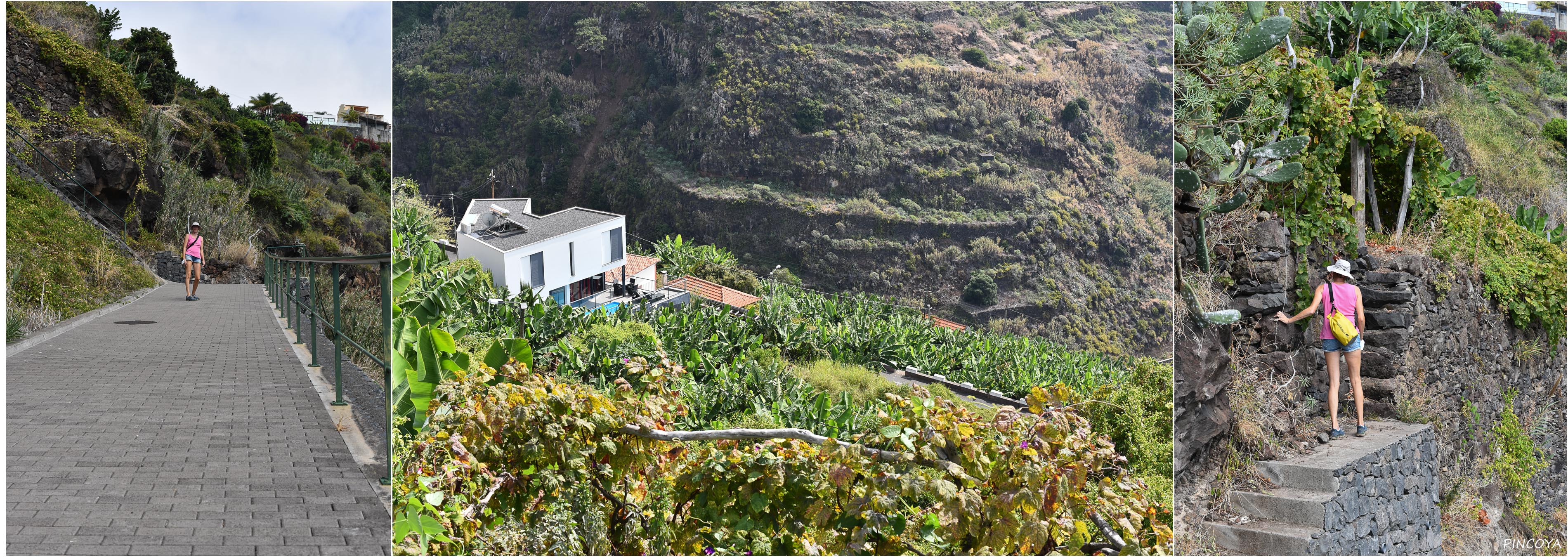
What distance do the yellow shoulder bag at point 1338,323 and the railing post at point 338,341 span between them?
13.8 feet

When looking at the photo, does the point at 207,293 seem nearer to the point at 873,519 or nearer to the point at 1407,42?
the point at 873,519

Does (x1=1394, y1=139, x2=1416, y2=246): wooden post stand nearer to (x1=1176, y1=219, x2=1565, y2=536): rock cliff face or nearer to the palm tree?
(x1=1176, y1=219, x2=1565, y2=536): rock cliff face

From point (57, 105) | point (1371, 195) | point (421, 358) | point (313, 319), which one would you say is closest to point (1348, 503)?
point (1371, 195)

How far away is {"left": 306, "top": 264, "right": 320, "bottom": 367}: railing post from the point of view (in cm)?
310

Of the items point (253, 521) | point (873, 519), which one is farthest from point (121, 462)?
point (873, 519)

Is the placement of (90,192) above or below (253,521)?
above

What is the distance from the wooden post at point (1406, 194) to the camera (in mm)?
5062

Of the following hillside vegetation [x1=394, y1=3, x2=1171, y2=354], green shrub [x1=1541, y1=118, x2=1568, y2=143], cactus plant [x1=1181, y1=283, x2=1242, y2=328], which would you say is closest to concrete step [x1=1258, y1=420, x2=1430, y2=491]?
cactus plant [x1=1181, y1=283, x2=1242, y2=328]

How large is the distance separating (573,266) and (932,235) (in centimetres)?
100

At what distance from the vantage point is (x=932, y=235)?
2.32 m

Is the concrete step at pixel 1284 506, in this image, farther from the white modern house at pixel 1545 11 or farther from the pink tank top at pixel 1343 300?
the white modern house at pixel 1545 11

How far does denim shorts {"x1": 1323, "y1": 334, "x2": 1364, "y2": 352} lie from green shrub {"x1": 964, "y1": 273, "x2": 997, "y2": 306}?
2608 millimetres

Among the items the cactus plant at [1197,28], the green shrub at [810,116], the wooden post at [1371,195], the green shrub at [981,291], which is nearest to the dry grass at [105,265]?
the green shrub at [810,116]

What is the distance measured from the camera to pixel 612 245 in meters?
2.05
